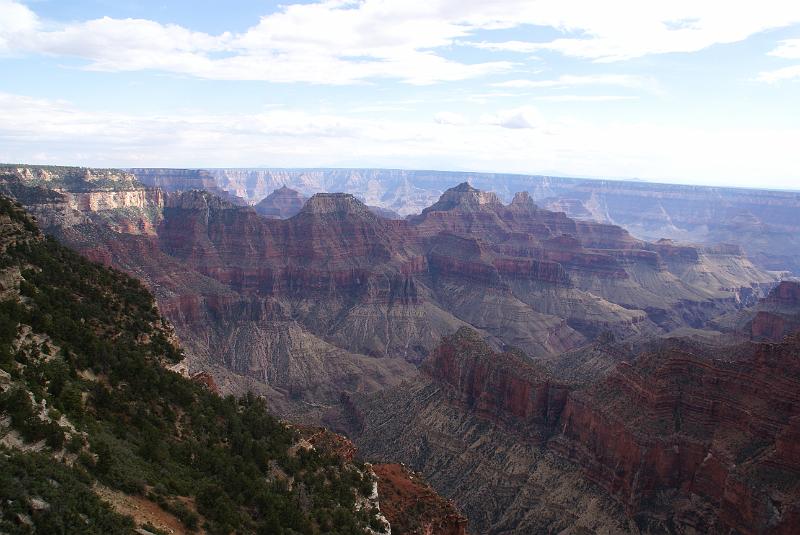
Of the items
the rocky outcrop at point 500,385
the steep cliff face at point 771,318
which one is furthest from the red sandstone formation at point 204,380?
the steep cliff face at point 771,318

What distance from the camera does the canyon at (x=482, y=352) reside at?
53562mm

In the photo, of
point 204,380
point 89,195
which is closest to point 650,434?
point 204,380

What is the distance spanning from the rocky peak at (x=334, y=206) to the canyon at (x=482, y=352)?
0.68 meters

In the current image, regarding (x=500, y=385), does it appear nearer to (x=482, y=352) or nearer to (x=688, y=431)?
(x=482, y=352)

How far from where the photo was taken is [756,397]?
53.1 metres

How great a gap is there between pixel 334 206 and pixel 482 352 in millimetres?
99726

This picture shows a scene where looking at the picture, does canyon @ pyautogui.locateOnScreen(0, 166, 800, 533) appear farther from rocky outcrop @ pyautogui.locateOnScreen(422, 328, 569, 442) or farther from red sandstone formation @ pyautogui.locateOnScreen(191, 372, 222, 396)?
red sandstone formation @ pyautogui.locateOnScreen(191, 372, 222, 396)

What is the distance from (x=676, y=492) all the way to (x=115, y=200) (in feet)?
437

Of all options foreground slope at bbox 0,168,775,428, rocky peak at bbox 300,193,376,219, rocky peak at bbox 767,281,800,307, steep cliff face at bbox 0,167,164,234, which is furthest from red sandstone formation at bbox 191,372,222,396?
rocky peak at bbox 767,281,800,307

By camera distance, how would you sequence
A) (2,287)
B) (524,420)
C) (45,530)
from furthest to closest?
(524,420)
(2,287)
(45,530)

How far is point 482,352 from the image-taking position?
77.1 m

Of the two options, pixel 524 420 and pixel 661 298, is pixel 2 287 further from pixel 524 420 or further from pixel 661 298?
pixel 661 298

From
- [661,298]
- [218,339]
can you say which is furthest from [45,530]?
[661,298]

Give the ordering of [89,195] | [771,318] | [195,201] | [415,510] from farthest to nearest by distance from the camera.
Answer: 1. [195,201]
2. [89,195]
3. [771,318]
4. [415,510]
